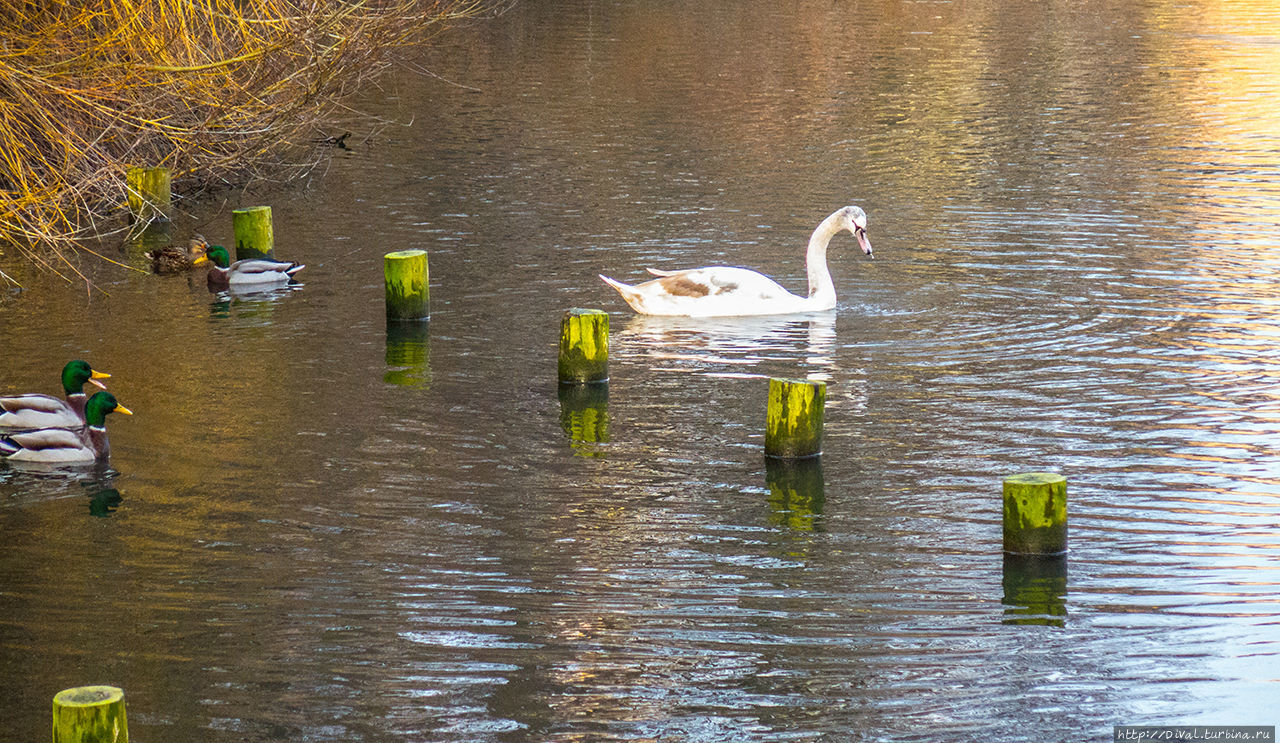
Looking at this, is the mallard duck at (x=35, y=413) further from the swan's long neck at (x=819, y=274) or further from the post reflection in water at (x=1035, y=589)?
the swan's long neck at (x=819, y=274)

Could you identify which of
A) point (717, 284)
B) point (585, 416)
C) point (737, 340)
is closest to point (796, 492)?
point (585, 416)

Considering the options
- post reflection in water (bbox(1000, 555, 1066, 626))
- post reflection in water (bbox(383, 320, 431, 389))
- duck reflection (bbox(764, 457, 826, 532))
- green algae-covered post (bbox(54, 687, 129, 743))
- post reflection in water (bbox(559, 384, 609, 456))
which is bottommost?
A: post reflection in water (bbox(1000, 555, 1066, 626))

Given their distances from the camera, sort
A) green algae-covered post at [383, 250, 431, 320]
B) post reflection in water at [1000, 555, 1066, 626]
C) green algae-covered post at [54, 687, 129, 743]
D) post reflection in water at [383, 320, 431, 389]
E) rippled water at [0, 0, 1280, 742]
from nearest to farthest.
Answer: green algae-covered post at [54, 687, 129, 743] < rippled water at [0, 0, 1280, 742] < post reflection in water at [1000, 555, 1066, 626] < post reflection in water at [383, 320, 431, 389] < green algae-covered post at [383, 250, 431, 320]

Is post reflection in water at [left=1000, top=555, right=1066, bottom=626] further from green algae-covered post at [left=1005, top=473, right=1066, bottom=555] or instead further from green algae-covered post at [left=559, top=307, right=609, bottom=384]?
green algae-covered post at [left=559, top=307, right=609, bottom=384]

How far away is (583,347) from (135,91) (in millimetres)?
5258

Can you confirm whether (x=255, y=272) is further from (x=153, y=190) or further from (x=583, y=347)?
(x=583, y=347)

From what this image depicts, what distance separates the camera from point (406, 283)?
43.3 feet

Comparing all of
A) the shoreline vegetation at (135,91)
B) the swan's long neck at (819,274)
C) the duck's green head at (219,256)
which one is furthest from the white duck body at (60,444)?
the swan's long neck at (819,274)

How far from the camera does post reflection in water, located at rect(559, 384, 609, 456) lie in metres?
10.3

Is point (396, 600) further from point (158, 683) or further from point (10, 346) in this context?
point (10, 346)

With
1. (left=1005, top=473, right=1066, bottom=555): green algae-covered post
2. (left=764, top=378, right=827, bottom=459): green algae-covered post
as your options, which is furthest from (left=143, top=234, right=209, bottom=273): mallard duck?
(left=1005, top=473, right=1066, bottom=555): green algae-covered post

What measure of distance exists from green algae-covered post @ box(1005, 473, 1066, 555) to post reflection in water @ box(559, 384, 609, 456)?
112 inches

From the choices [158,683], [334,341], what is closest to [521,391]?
[334,341]

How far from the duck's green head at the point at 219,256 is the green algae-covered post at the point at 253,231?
1.86ft
